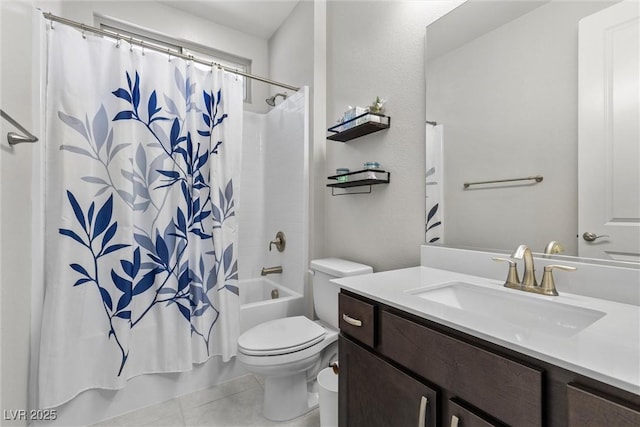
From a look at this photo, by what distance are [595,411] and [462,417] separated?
26cm

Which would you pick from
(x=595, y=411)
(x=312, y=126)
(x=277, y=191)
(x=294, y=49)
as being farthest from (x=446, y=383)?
(x=294, y=49)

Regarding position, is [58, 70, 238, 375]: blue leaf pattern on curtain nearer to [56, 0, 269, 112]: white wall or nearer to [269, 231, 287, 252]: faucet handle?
[269, 231, 287, 252]: faucet handle

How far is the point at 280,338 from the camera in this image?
1.50 metres

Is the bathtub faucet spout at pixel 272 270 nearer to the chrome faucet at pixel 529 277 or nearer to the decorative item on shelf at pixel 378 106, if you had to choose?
the decorative item on shelf at pixel 378 106

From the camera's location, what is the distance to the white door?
0.81 metres

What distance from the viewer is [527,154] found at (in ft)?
3.39

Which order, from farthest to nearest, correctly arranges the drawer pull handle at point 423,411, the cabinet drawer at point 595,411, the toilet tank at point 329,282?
the toilet tank at point 329,282, the drawer pull handle at point 423,411, the cabinet drawer at point 595,411

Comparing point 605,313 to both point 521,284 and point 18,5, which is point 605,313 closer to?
point 521,284

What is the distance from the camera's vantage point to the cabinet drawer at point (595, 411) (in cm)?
42

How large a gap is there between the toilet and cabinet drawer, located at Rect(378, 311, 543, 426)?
74cm

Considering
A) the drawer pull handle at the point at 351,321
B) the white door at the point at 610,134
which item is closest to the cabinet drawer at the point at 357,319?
the drawer pull handle at the point at 351,321

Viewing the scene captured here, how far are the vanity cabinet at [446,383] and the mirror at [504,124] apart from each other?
0.56m

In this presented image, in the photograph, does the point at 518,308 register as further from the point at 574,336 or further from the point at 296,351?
the point at 296,351

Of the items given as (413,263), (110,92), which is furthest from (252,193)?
(413,263)
